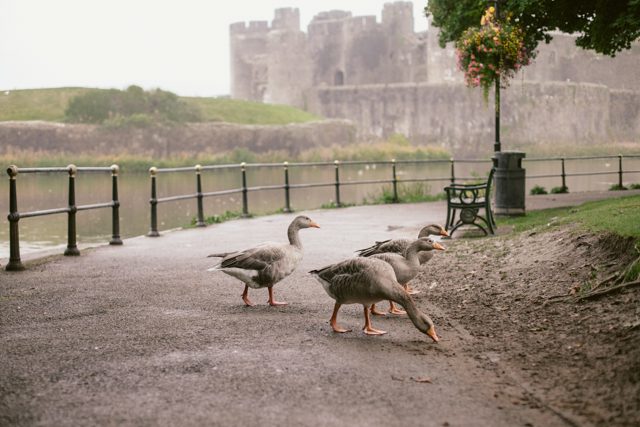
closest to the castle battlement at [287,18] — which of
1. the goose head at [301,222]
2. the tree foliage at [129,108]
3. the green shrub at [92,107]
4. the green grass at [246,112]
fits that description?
the green grass at [246,112]

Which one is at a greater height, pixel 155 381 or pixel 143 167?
pixel 143 167

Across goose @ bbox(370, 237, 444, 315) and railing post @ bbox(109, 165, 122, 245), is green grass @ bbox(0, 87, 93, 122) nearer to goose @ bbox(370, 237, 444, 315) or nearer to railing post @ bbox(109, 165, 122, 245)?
railing post @ bbox(109, 165, 122, 245)

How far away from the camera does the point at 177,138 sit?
4188cm

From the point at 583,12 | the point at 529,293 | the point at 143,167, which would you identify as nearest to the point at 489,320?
the point at 529,293

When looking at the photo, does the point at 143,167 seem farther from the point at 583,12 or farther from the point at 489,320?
the point at 489,320

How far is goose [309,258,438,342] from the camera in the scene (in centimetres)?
441

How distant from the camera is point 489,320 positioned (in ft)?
16.3

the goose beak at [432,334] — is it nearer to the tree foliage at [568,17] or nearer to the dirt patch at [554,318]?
the dirt patch at [554,318]

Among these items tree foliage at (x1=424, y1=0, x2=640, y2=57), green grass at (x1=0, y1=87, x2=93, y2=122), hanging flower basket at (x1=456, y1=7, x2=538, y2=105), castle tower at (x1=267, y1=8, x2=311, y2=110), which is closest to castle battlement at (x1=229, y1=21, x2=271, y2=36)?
castle tower at (x1=267, y1=8, x2=311, y2=110)

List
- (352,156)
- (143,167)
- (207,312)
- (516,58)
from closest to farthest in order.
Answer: (207,312) → (516,58) → (143,167) → (352,156)

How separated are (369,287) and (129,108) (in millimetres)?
40340

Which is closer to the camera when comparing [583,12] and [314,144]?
[583,12]

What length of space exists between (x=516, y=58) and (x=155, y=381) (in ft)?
31.1

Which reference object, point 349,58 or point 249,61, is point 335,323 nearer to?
point 349,58
